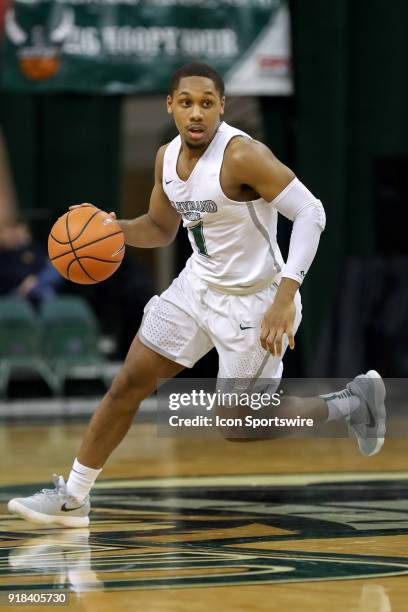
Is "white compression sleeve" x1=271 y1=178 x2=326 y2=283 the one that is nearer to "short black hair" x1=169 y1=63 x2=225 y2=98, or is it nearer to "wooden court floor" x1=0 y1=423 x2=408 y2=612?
"short black hair" x1=169 y1=63 x2=225 y2=98

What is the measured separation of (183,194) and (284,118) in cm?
841

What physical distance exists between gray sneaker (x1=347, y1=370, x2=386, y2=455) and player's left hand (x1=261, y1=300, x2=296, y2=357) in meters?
0.66

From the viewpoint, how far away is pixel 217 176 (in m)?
5.20

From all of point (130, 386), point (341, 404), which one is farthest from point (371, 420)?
point (130, 386)

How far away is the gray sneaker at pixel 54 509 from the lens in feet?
18.1

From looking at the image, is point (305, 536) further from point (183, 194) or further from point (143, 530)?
point (183, 194)

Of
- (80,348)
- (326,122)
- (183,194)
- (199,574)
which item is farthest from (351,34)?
(199,574)

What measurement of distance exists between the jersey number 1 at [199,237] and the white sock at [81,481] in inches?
39.5

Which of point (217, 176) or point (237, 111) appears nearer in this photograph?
point (217, 176)

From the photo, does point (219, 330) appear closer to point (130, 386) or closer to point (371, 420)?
point (130, 386)

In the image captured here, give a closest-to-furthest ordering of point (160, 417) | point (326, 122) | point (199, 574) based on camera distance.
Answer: point (199, 574) → point (160, 417) → point (326, 122)

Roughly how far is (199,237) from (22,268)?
699cm

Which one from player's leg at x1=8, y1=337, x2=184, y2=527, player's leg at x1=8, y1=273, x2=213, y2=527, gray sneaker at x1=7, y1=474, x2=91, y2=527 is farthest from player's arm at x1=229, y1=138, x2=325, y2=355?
gray sneaker at x1=7, y1=474, x2=91, y2=527

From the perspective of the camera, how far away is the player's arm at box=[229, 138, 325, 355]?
505 centimetres
